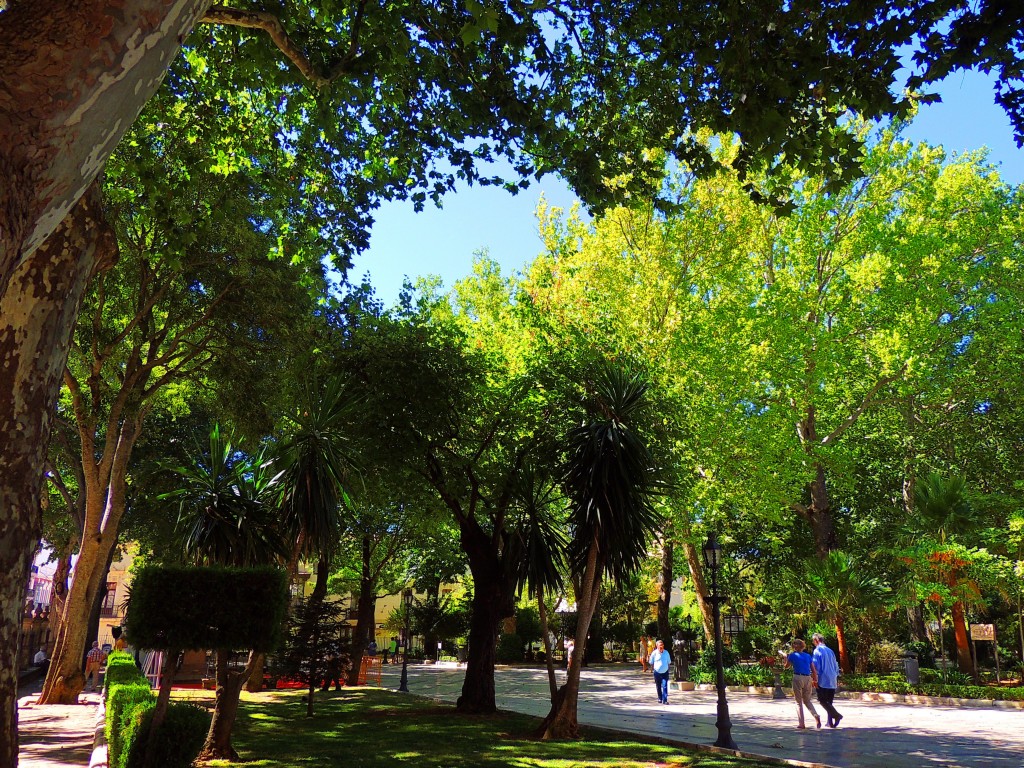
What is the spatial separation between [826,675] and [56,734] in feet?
43.5

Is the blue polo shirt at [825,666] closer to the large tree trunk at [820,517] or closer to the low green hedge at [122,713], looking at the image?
the large tree trunk at [820,517]

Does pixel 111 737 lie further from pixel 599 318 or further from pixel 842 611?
pixel 842 611

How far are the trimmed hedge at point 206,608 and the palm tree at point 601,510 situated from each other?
510cm

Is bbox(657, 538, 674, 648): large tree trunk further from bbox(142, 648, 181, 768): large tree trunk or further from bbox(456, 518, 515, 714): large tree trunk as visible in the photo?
bbox(142, 648, 181, 768): large tree trunk

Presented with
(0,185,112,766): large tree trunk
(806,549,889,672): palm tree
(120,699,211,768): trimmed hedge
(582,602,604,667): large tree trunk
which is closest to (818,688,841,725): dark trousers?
(806,549,889,672): palm tree

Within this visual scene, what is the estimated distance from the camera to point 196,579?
8.67 m

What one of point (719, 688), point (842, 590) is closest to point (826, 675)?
point (719, 688)

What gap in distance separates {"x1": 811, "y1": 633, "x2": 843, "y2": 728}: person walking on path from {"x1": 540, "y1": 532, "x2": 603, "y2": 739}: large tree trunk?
4.54 meters

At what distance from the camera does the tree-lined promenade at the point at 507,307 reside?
510cm

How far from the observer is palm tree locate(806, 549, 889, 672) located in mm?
20672

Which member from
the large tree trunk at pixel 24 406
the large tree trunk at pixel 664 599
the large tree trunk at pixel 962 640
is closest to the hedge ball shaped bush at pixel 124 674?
the large tree trunk at pixel 24 406

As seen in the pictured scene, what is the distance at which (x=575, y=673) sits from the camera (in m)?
12.2

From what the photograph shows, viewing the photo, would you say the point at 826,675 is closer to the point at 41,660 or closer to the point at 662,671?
the point at 662,671

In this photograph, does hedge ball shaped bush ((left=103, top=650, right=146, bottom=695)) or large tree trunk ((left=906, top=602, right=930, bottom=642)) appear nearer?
hedge ball shaped bush ((left=103, top=650, right=146, bottom=695))
